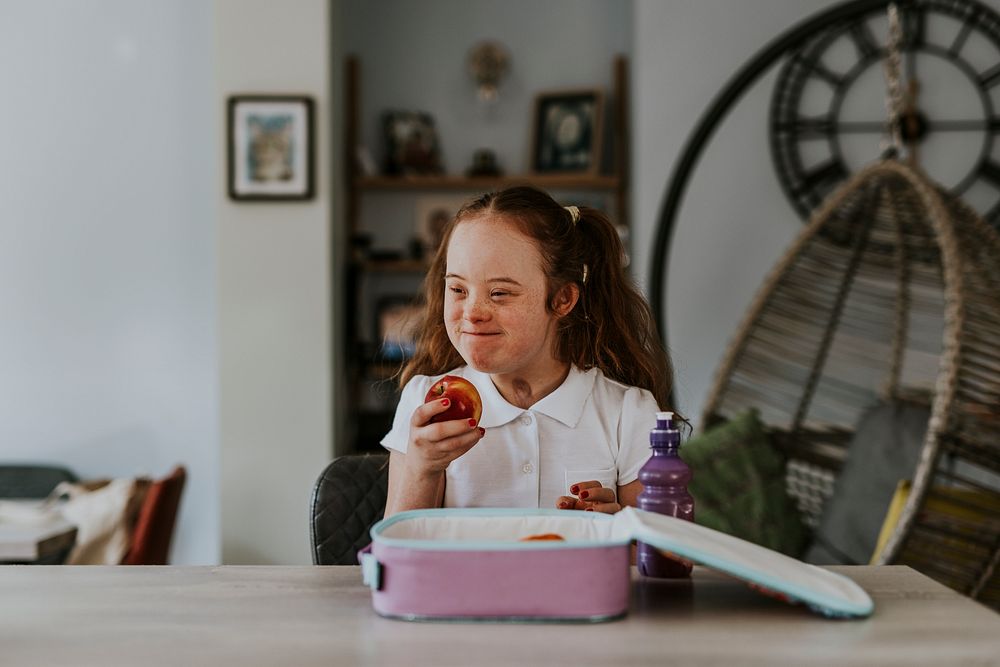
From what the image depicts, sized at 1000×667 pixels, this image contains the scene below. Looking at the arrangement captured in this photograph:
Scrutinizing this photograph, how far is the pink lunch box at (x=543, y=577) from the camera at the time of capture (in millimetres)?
899

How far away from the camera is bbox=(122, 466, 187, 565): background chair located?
3345mm

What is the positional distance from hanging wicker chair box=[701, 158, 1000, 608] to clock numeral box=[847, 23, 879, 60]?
0.77m

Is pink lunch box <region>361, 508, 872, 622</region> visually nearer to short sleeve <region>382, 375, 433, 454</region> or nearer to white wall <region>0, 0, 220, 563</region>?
short sleeve <region>382, 375, 433, 454</region>

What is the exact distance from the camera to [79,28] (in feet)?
14.1

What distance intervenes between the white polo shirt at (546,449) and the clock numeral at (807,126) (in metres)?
2.89

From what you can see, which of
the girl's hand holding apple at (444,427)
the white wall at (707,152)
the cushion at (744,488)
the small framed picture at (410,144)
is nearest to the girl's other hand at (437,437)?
the girl's hand holding apple at (444,427)

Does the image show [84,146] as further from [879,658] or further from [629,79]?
[879,658]

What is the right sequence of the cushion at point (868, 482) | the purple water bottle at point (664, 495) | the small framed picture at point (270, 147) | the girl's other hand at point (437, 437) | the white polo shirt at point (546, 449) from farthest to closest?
the small framed picture at point (270, 147), the cushion at point (868, 482), the white polo shirt at point (546, 449), the girl's other hand at point (437, 437), the purple water bottle at point (664, 495)

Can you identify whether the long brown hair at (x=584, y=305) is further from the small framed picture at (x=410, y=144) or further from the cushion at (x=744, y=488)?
the small framed picture at (x=410, y=144)

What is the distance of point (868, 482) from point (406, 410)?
6.72 ft

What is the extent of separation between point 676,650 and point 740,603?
163 mm

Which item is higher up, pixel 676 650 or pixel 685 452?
pixel 676 650

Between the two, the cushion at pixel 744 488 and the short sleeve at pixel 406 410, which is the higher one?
the short sleeve at pixel 406 410

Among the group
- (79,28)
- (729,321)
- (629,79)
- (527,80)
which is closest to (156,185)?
(79,28)
